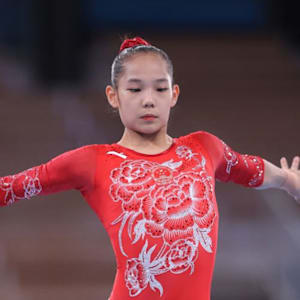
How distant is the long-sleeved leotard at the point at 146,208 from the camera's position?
6.45 feet

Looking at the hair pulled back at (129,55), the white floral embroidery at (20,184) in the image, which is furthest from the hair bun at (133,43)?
the white floral embroidery at (20,184)

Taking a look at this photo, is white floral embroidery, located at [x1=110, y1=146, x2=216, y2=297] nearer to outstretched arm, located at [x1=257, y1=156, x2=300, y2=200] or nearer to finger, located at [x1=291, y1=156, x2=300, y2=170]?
outstretched arm, located at [x1=257, y1=156, x2=300, y2=200]

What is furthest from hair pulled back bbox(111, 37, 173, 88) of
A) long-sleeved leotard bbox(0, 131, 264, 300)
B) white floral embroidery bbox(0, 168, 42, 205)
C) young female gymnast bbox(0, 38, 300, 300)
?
white floral embroidery bbox(0, 168, 42, 205)

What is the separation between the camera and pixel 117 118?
23.9 ft

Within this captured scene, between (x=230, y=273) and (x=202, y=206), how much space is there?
7.53 ft

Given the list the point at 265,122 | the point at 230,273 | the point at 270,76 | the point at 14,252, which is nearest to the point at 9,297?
the point at 14,252

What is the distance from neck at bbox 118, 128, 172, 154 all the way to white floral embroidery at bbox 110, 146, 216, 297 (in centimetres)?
7

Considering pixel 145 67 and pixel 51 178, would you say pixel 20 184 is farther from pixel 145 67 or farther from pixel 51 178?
pixel 145 67

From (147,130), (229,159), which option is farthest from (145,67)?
(229,159)

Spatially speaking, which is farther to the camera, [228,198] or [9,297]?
[228,198]

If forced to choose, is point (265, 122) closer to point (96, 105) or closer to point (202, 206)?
point (96, 105)

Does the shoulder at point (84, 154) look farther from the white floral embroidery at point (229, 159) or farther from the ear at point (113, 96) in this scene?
the white floral embroidery at point (229, 159)

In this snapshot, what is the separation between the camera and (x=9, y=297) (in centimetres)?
411

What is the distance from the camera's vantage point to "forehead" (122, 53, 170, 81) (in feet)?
6.77
